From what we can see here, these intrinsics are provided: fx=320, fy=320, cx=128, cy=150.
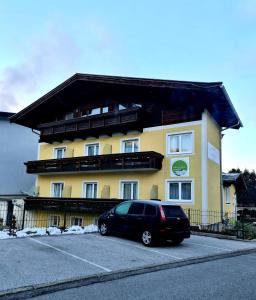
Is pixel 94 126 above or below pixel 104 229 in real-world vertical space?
above

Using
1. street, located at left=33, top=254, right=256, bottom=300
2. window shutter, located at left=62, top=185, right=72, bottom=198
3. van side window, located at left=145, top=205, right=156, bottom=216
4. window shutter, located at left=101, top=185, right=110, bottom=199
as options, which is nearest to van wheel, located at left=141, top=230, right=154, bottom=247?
van side window, located at left=145, top=205, right=156, bottom=216

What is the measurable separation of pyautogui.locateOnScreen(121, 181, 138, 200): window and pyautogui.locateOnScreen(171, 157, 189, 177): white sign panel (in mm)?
2875

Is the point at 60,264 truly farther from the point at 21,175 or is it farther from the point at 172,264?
the point at 21,175

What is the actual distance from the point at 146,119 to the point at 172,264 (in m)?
13.3

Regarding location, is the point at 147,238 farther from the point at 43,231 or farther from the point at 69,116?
the point at 69,116

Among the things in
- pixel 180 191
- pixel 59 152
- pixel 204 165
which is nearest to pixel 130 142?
pixel 180 191

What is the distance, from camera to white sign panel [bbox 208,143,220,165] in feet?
62.6

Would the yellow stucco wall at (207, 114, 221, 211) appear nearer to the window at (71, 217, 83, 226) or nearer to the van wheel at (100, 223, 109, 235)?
the van wheel at (100, 223, 109, 235)

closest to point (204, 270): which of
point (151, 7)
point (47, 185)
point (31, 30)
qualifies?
point (151, 7)

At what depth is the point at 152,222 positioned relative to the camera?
444 inches

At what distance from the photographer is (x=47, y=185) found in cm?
2564

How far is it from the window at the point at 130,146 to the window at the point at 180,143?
2.53m

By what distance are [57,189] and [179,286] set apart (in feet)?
65.0

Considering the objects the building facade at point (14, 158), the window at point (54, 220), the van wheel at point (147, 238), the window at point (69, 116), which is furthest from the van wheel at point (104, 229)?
the building facade at point (14, 158)
